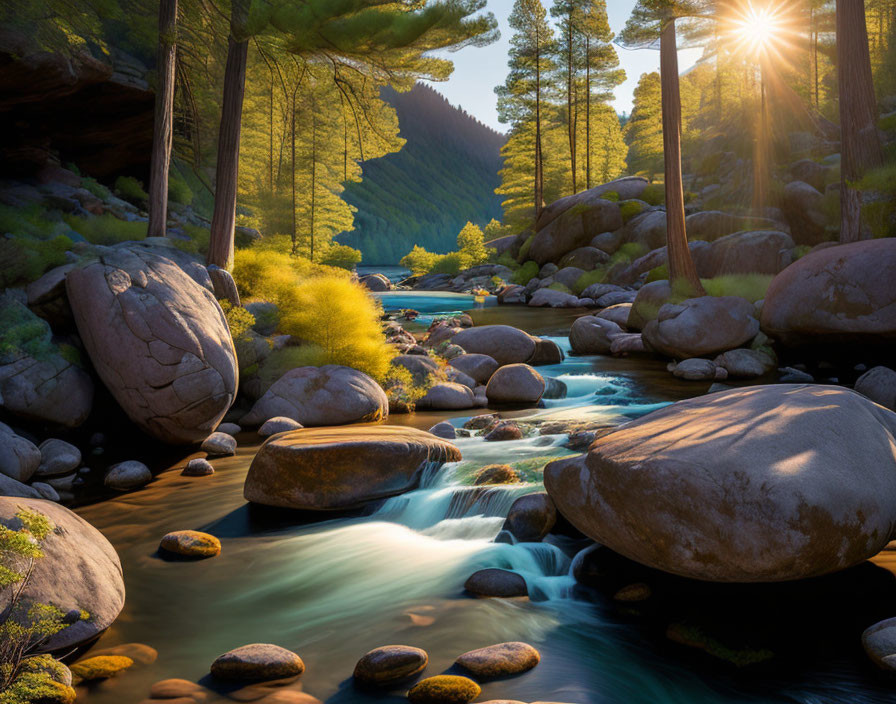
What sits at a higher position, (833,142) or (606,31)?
(606,31)

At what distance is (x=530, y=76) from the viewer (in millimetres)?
36812

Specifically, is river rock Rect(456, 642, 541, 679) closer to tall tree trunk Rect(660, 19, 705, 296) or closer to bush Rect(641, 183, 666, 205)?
tall tree trunk Rect(660, 19, 705, 296)

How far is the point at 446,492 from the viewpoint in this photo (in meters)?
6.04

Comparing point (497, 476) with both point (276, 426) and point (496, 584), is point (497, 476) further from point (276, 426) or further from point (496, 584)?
point (276, 426)

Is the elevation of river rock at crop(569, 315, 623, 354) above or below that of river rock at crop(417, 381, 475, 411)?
above

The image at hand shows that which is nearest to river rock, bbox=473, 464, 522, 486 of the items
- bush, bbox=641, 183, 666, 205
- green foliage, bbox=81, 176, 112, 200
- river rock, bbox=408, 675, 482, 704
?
Result: river rock, bbox=408, 675, 482, 704

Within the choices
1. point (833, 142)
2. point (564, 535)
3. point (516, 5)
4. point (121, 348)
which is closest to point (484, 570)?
point (564, 535)

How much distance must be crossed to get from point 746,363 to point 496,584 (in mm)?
9064

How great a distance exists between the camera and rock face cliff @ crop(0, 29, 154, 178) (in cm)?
1320

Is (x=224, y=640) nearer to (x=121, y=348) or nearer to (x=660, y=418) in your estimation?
(x=660, y=418)

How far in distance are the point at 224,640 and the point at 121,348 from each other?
4605mm

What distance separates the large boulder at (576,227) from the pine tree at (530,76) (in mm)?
4931

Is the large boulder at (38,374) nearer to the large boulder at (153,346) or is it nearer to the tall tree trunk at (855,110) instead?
the large boulder at (153,346)

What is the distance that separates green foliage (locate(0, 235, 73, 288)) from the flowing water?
3.60 m
